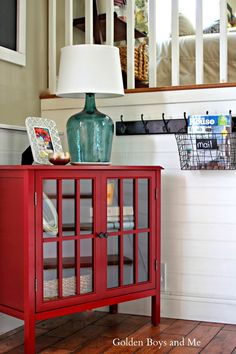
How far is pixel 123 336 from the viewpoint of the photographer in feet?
8.65

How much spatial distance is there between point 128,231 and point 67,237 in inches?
14.4

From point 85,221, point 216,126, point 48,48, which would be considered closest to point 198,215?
point 216,126

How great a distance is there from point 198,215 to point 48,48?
1268 millimetres

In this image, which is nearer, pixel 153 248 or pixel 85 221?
pixel 85 221

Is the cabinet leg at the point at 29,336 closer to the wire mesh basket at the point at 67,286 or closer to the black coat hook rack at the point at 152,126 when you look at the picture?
the wire mesh basket at the point at 67,286

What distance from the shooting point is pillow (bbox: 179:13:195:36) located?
4.70m

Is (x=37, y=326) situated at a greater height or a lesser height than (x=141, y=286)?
lesser

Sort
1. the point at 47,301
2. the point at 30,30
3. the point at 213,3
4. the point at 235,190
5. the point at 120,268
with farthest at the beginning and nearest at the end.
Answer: the point at 213,3 → the point at 30,30 → the point at 235,190 → the point at 120,268 → the point at 47,301

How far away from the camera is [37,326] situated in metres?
2.80

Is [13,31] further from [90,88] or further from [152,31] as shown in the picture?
[152,31]

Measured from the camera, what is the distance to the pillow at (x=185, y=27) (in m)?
4.70

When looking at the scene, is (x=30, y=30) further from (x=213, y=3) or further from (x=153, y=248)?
(x=213, y=3)

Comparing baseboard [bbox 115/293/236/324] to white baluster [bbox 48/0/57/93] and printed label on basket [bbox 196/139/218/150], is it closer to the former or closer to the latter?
printed label on basket [bbox 196/139/218/150]

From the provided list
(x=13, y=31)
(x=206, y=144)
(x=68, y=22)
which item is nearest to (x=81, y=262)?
(x=206, y=144)
